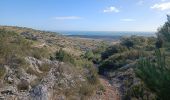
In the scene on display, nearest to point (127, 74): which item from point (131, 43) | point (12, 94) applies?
point (12, 94)

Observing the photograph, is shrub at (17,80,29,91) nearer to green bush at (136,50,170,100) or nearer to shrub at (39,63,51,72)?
shrub at (39,63,51,72)

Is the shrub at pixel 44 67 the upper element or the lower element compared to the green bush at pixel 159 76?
lower

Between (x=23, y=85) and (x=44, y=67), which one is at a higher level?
(x=44, y=67)

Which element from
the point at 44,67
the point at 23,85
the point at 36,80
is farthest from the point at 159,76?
the point at 44,67

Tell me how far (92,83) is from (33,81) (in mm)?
5514

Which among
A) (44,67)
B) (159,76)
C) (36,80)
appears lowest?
(36,80)

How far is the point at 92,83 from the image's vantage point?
66.7 ft

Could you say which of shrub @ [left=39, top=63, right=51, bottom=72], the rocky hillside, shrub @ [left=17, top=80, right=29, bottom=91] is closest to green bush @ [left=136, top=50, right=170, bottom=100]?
the rocky hillside

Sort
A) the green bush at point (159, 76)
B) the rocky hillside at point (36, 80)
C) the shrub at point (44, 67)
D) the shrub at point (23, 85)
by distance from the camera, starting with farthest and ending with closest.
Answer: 1. the shrub at point (44, 67)
2. the shrub at point (23, 85)
3. the rocky hillside at point (36, 80)
4. the green bush at point (159, 76)

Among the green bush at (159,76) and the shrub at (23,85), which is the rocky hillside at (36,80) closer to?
the shrub at (23,85)

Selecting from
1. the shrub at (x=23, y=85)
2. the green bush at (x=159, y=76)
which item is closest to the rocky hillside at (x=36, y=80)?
the shrub at (x=23, y=85)

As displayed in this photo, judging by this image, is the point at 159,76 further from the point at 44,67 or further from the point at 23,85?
the point at 44,67

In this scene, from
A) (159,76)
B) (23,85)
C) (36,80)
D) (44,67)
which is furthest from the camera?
(44,67)

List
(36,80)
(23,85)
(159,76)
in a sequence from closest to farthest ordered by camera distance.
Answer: (159,76)
(23,85)
(36,80)
